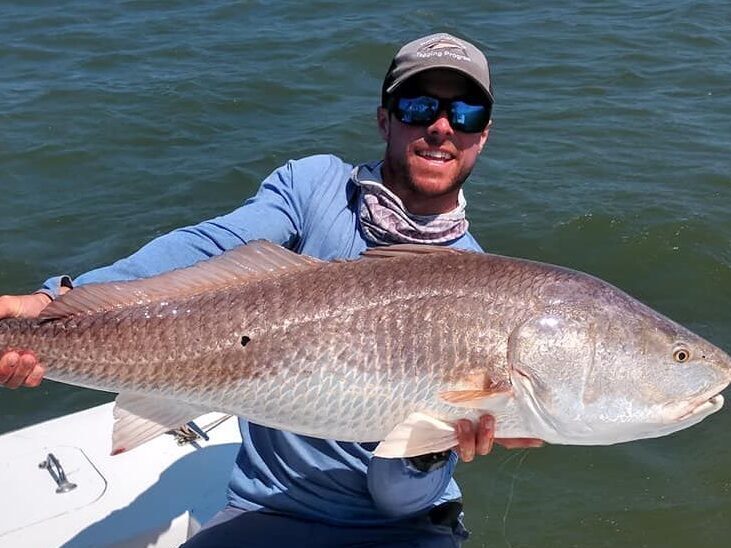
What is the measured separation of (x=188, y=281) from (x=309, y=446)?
850mm

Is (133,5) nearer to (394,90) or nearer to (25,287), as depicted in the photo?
(25,287)

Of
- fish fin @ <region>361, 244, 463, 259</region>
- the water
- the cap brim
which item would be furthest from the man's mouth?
the water

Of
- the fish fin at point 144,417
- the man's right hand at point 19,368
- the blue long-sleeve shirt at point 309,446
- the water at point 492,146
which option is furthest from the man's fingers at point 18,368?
the water at point 492,146

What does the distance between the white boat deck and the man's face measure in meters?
1.53

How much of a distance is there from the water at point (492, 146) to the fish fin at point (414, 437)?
2.64m

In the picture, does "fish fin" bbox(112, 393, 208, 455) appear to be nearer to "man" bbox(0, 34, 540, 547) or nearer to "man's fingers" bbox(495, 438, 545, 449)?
"man" bbox(0, 34, 540, 547)

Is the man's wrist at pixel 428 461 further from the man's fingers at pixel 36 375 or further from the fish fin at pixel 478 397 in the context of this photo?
the man's fingers at pixel 36 375

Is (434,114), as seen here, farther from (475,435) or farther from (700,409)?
(700,409)

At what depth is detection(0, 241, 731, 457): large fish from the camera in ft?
8.97

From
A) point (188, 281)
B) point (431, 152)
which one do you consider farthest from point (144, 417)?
point (431, 152)

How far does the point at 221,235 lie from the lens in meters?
3.19

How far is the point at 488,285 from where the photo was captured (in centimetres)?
279

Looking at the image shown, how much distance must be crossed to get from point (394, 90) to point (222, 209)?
5.38m

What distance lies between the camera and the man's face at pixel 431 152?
339 centimetres
